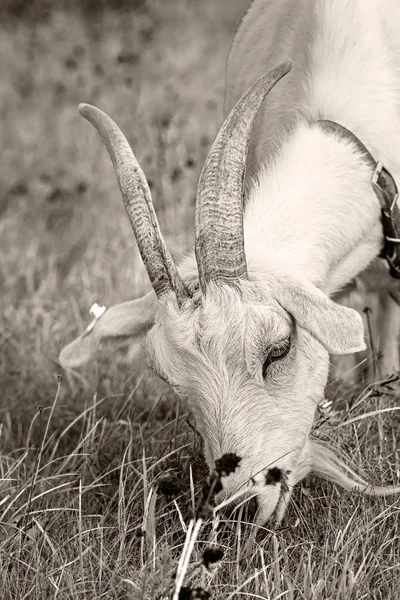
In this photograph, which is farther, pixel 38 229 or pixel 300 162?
pixel 38 229

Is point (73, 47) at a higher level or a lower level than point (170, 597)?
higher

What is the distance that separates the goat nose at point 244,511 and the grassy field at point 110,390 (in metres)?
0.05

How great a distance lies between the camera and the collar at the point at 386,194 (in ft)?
14.6

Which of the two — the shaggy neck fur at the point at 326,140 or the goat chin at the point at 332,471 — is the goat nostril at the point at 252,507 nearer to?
the goat chin at the point at 332,471

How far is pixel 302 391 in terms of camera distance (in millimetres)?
3928

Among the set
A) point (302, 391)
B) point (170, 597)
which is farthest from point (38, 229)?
point (170, 597)

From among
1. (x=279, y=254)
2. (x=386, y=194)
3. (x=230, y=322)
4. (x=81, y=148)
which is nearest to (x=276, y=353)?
(x=230, y=322)

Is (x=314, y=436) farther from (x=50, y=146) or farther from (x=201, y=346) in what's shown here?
(x=50, y=146)

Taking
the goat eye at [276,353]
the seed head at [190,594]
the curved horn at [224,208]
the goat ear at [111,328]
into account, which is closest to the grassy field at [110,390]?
the seed head at [190,594]

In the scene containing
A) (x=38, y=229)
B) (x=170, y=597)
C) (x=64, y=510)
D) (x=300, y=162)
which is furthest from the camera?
(x=38, y=229)

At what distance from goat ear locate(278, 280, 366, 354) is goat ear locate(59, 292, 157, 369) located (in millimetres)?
765

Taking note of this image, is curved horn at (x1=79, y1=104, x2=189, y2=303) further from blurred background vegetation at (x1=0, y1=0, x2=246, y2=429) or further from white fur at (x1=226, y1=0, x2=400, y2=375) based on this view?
blurred background vegetation at (x1=0, y1=0, x2=246, y2=429)

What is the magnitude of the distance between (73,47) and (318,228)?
6.09 meters

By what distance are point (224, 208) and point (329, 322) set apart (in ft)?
1.83
